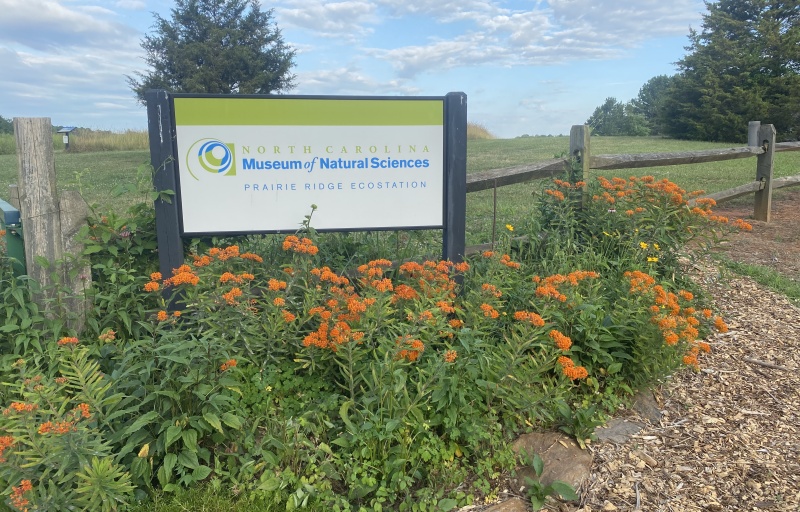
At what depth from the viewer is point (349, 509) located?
2.70m

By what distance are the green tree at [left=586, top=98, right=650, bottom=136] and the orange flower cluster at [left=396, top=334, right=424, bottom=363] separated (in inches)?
1589

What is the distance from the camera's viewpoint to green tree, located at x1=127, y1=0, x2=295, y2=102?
2886 centimetres

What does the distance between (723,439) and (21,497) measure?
3380 millimetres

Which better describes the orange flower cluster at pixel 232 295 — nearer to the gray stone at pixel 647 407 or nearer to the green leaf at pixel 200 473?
the green leaf at pixel 200 473

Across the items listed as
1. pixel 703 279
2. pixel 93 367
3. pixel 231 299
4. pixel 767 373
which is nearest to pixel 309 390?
pixel 231 299

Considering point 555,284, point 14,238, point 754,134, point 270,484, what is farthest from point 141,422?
point 754,134

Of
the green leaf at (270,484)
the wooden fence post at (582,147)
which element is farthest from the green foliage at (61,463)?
the wooden fence post at (582,147)

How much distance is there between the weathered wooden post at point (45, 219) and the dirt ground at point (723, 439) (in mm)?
3147

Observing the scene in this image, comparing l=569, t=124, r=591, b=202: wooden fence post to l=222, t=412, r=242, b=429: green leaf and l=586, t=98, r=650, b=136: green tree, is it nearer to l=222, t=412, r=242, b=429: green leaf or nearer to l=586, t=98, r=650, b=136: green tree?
l=222, t=412, r=242, b=429: green leaf

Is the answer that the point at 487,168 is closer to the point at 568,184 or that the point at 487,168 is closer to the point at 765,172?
the point at 765,172

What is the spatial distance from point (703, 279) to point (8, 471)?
5.33 metres

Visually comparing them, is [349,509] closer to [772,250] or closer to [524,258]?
[524,258]

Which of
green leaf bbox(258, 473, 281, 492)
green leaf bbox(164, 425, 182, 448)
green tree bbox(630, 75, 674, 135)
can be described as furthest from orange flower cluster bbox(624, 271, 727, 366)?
green tree bbox(630, 75, 674, 135)

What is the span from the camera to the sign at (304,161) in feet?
13.4
